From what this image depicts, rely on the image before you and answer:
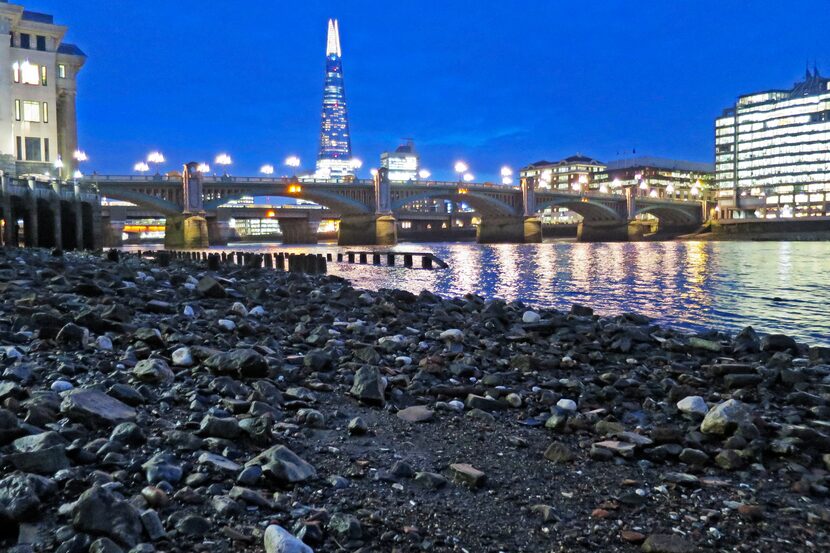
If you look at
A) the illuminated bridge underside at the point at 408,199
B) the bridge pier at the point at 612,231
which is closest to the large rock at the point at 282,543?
the illuminated bridge underside at the point at 408,199

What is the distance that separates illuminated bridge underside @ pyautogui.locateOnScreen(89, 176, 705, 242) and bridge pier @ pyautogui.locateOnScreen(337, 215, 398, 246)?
218mm

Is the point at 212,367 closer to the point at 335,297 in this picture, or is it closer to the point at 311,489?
the point at 311,489

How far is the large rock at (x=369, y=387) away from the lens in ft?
18.7

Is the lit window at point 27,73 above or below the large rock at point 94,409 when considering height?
above

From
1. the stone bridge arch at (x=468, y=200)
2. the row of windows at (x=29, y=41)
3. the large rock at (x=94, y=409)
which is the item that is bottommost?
the large rock at (x=94, y=409)

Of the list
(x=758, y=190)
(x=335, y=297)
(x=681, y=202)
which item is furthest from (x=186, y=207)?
(x=758, y=190)

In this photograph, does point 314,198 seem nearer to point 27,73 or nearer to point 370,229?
point 370,229

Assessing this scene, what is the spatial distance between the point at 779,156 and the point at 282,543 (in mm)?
195716

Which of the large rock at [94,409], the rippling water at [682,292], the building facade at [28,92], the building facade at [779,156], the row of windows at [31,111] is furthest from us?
the building facade at [779,156]

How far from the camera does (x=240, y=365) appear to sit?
597 cm

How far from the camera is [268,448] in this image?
4129 millimetres

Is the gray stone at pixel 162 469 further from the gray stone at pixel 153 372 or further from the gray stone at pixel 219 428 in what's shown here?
the gray stone at pixel 153 372

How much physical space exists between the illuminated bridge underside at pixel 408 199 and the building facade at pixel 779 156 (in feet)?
161

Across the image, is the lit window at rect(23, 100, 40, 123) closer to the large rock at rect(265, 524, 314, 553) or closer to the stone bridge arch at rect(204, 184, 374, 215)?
the stone bridge arch at rect(204, 184, 374, 215)
